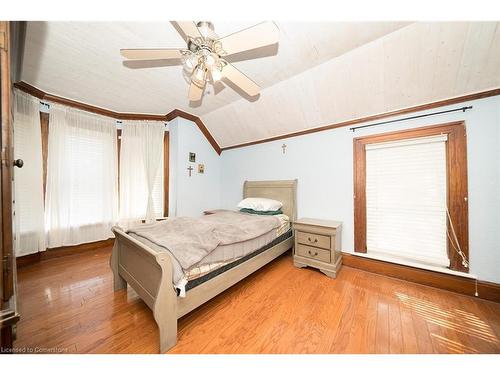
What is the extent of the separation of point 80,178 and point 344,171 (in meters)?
4.45

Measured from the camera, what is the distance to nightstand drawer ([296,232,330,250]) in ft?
7.75

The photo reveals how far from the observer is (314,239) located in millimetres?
2459

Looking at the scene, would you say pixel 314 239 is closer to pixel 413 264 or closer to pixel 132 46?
pixel 413 264

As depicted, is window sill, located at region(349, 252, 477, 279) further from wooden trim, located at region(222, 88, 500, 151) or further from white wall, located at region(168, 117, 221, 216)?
white wall, located at region(168, 117, 221, 216)

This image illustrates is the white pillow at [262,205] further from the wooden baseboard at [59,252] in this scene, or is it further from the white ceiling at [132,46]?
the wooden baseboard at [59,252]

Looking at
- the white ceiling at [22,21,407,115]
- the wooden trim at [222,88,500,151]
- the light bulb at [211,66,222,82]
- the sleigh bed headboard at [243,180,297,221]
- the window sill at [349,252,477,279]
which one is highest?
the white ceiling at [22,21,407,115]

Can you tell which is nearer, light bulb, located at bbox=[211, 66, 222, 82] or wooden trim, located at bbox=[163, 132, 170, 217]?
light bulb, located at bbox=[211, 66, 222, 82]

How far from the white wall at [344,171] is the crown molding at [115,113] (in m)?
0.74

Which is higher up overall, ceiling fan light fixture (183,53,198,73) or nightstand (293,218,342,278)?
ceiling fan light fixture (183,53,198,73)

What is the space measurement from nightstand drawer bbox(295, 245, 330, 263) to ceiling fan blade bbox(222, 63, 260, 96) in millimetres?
2190

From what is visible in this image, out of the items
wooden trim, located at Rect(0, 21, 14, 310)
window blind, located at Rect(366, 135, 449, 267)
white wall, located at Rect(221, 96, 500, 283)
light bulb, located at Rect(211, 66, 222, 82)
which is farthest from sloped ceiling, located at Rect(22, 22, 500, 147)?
wooden trim, located at Rect(0, 21, 14, 310)

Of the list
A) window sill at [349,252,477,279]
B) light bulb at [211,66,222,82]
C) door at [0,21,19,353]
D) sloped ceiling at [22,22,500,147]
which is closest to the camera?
door at [0,21,19,353]

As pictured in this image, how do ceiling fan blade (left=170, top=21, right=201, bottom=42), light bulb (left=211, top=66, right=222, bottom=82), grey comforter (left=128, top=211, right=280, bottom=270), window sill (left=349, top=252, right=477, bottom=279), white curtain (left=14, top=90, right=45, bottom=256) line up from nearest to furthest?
ceiling fan blade (left=170, top=21, right=201, bottom=42) → grey comforter (left=128, top=211, right=280, bottom=270) → light bulb (left=211, top=66, right=222, bottom=82) → window sill (left=349, top=252, right=477, bottom=279) → white curtain (left=14, top=90, right=45, bottom=256)

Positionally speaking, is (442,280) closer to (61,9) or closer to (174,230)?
(174,230)
